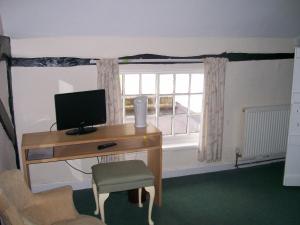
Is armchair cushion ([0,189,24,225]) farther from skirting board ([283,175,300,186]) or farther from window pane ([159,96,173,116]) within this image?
skirting board ([283,175,300,186])

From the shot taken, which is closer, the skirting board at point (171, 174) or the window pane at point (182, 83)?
the skirting board at point (171, 174)

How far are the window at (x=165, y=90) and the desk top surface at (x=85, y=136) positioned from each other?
0.61 meters

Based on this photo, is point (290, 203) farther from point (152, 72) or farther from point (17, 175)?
point (17, 175)

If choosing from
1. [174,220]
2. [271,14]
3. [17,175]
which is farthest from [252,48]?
[17,175]

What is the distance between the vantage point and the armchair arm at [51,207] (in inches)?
99.3

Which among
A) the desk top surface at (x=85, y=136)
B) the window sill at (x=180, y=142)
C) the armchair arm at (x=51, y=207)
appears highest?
the desk top surface at (x=85, y=136)

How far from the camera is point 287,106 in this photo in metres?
4.59

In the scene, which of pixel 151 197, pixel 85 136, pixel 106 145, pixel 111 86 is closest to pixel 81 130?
pixel 85 136

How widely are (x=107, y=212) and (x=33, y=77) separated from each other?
168 centimetres

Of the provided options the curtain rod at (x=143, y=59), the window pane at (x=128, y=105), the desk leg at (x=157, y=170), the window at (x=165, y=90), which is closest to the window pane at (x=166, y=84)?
the window at (x=165, y=90)

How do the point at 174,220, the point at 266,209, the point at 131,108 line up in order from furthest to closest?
1. the point at 131,108
2. the point at 266,209
3. the point at 174,220

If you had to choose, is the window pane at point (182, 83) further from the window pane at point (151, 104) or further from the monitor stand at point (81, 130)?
the monitor stand at point (81, 130)

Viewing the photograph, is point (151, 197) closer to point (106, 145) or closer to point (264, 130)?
point (106, 145)

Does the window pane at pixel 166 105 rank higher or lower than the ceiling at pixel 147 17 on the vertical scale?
lower
